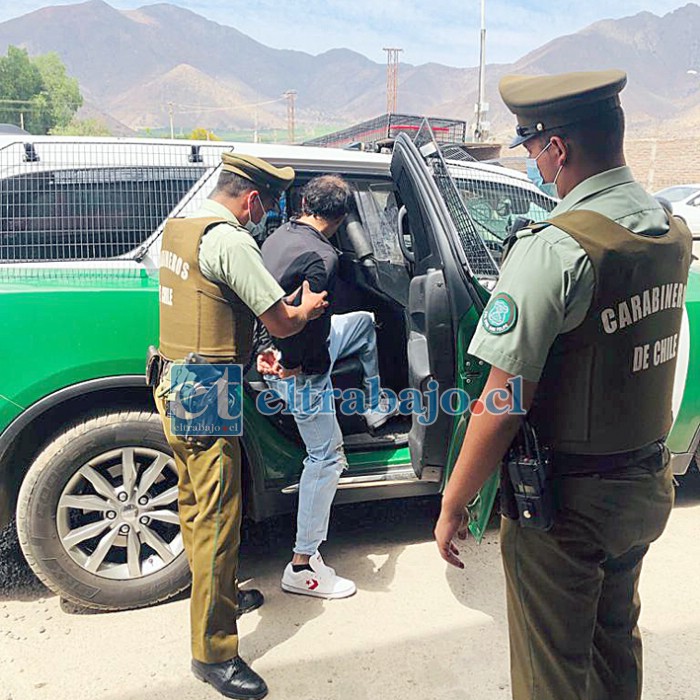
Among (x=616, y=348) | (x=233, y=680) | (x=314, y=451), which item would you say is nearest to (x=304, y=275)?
(x=314, y=451)

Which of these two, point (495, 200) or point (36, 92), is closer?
point (495, 200)

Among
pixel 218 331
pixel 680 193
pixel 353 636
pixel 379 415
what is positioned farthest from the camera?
pixel 680 193

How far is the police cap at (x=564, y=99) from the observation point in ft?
4.97

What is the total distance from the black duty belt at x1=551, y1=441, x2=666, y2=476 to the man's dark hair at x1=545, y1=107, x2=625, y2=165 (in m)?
0.68

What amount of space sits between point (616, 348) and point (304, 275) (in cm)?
129

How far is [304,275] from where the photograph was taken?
8.24ft

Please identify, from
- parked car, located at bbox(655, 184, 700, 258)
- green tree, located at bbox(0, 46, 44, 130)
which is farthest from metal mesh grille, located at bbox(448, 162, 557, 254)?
green tree, located at bbox(0, 46, 44, 130)

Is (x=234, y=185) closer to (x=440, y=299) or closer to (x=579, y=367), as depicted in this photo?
(x=440, y=299)

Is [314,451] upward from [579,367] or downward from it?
downward

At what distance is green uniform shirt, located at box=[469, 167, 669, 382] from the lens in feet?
4.71

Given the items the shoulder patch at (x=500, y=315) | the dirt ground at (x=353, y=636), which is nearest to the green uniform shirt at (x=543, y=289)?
the shoulder patch at (x=500, y=315)

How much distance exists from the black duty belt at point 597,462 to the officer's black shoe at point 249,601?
63.6 inches

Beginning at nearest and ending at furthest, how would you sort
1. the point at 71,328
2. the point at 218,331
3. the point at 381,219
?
the point at 218,331 → the point at 71,328 → the point at 381,219

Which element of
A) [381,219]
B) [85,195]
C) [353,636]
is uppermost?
[85,195]
